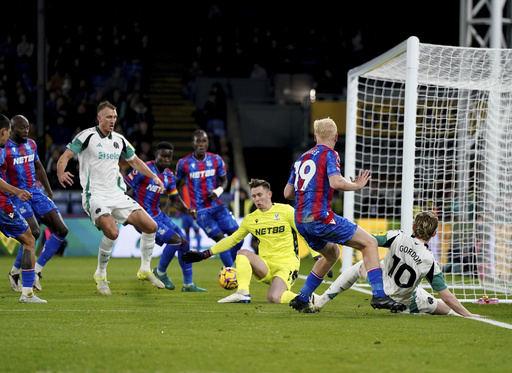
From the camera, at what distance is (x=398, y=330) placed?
589 centimetres

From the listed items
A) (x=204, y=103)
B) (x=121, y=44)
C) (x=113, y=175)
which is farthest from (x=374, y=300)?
(x=121, y=44)

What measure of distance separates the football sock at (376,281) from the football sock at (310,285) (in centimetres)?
50

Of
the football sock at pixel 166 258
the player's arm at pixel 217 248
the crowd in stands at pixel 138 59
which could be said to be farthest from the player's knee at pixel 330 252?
the crowd in stands at pixel 138 59

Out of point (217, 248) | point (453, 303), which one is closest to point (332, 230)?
point (453, 303)

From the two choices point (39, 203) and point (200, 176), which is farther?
point (200, 176)

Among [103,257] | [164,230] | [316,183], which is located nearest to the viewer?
[316,183]

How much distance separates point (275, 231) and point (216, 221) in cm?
257

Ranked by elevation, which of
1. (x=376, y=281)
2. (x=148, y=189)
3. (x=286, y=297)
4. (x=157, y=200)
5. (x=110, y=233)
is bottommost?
(x=286, y=297)

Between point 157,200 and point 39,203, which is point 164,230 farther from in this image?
point 39,203

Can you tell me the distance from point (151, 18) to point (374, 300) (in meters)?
22.3

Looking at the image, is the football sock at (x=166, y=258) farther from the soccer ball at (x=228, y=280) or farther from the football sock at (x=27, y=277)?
the football sock at (x=27, y=277)

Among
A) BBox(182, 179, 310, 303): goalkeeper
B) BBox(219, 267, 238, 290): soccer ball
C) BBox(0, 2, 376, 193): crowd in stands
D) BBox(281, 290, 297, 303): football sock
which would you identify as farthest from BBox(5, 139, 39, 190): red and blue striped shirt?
BBox(0, 2, 376, 193): crowd in stands

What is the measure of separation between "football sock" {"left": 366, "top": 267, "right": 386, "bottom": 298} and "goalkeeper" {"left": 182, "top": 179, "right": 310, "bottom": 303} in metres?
1.71

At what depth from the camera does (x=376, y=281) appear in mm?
6512
